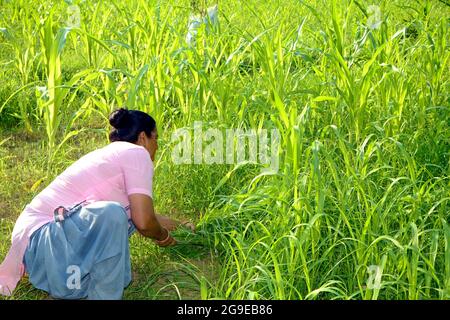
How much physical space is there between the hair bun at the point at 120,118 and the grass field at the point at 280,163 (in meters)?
0.49

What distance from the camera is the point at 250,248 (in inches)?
115

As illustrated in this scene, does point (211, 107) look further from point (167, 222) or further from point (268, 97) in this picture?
point (167, 222)

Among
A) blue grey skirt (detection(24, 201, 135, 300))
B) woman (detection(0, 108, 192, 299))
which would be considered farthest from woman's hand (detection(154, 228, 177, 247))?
blue grey skirt (detection(24, 201, 135, 300))

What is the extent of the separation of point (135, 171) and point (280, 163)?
637 millimetres

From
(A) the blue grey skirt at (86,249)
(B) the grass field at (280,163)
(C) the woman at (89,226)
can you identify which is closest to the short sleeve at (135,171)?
(C) the woman at (89,226)

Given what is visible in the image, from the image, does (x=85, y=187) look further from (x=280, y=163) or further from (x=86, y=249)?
(x=280, y=163)

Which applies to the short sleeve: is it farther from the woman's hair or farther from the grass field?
the grass field

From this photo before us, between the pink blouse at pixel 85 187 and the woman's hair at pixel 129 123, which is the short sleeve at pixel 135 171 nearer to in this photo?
the pink blouse at pixel 85 187

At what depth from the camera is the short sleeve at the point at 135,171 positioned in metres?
3.03

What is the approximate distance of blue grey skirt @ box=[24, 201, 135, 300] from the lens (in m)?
2.95

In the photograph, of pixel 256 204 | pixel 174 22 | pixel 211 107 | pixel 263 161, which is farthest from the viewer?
pixel 174 22

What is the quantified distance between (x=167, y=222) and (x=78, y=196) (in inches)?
17.0
